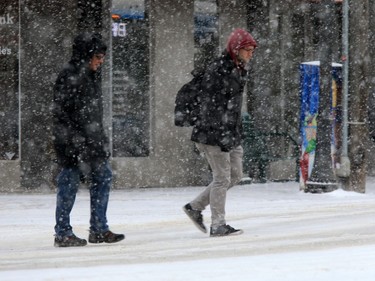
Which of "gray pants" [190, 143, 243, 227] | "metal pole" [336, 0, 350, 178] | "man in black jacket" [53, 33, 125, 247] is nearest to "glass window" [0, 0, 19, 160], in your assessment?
"metal pole" [336, 0, 350, 178]

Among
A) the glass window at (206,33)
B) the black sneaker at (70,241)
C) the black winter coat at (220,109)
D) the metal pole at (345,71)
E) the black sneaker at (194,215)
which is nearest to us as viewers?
the black sneaker at (70,241)

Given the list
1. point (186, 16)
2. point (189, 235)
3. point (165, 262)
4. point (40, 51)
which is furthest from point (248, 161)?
point (165, 262)

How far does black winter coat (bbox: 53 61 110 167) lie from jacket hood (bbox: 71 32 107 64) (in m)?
0.07

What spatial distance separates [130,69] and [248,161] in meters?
2.64

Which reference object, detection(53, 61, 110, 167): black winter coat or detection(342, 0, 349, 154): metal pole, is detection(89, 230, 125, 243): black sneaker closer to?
detection(53, 61, 110, 167): black winter coat

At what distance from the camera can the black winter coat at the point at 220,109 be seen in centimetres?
970

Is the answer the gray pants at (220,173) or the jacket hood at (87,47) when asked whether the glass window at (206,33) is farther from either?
the jacket hood at (87,47)

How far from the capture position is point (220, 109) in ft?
31.9

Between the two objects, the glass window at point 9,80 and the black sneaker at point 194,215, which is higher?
the glass window at point 9,80

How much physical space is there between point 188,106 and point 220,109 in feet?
1.00

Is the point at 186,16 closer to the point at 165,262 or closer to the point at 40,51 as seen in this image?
the point at 40,51

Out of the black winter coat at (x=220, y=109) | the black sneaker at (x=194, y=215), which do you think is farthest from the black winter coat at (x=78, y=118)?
the black sneaker at (x=194, y=215)

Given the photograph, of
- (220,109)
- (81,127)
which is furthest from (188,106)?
(81,127)

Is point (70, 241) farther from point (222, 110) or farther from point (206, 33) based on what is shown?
point (206, 33)
